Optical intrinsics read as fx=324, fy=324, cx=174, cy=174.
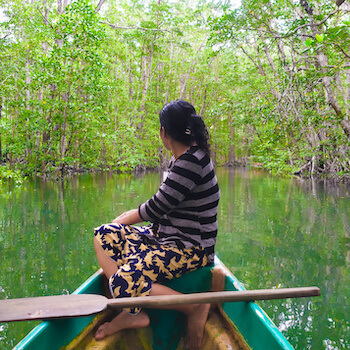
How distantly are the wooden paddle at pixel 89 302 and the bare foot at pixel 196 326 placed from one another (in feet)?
0.73

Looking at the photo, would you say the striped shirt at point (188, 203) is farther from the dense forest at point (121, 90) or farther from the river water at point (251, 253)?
the dense forest at point (121, 90)

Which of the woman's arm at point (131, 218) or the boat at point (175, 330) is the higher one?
the woman's arm at point (131, 218)

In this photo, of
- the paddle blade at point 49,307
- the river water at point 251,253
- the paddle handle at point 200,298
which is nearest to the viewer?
the paddle blade at point 49,307

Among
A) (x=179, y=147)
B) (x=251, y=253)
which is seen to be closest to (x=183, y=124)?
(x=179, y=147)

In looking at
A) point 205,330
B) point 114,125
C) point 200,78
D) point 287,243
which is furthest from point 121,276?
point 200,78

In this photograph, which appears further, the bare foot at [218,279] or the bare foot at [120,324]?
the bare foot at [218,279]

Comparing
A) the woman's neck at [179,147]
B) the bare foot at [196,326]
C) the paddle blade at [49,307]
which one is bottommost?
the bare foot at [196,326]

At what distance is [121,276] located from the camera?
54.2 inches

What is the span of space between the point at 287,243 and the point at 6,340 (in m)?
2.98

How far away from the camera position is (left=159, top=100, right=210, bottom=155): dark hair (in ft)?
5.24

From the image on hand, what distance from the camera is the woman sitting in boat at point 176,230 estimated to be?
1448 mm

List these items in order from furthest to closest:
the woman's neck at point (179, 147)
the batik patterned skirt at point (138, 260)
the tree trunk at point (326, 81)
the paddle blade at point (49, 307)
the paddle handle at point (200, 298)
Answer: the tree trunk at point (326, 81) → the woman's neck at point (179, 147) → the batik patterned skirt at point (138, 260) → the paddle handle at point (200, 298) → the paddle blade at point (49, 307)

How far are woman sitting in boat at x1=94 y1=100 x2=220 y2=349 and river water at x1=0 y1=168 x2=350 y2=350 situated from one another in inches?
26.2

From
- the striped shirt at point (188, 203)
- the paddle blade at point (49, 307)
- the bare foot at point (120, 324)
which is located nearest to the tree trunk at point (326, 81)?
the striped shirt at point (188, 203)
